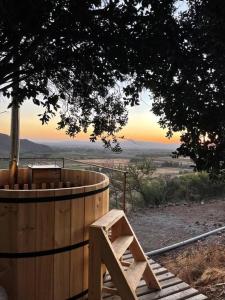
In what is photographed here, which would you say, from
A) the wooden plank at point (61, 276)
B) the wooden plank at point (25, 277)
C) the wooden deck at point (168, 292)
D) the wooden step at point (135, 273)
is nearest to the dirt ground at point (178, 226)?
the wooden deck at point (168, 292)

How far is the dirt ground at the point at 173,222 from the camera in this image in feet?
23.7

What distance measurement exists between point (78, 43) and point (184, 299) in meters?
2.58

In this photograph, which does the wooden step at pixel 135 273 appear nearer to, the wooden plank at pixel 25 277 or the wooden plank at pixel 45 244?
the wooden plank at pixel 45 244

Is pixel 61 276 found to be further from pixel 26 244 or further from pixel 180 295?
pixel 180 295

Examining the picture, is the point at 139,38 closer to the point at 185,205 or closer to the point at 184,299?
the point at 184,299

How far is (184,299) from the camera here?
3.72m

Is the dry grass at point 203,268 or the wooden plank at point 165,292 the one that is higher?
the wooden plank at point 165,292

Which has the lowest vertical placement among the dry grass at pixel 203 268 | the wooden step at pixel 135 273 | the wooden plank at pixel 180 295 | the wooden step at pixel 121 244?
the dry grass at pixel 203 268

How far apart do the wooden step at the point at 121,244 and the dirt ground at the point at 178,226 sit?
1329 millimetres

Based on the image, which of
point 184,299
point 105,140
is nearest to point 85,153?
point 105,140

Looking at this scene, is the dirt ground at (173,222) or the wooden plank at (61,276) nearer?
the wooden plank at (61,276)

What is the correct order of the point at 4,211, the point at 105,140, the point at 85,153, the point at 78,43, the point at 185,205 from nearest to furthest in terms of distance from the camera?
the point at 78,43
the point at 4,211
the point at 105,140
the point at 185,205
the point at 85,153

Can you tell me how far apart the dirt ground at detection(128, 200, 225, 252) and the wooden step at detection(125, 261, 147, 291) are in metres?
2.59

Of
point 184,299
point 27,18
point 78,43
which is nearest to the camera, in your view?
point 27,18
